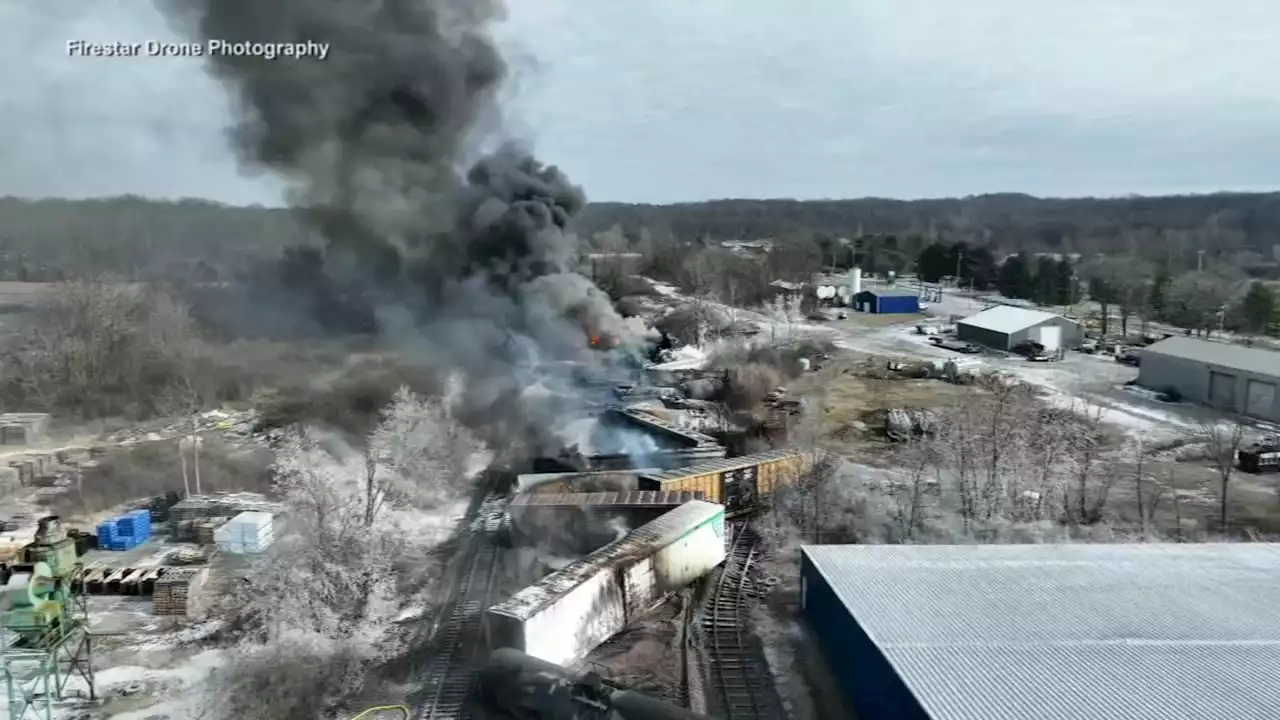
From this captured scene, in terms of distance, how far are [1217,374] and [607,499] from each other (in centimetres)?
2584

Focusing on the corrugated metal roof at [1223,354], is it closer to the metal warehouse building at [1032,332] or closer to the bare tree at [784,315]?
the metal warehouse building at [1032,332]

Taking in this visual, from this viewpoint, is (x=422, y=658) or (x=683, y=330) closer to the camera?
(x=422, y=658)

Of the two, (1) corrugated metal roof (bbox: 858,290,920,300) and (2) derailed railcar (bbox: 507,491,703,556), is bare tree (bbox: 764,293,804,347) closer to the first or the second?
(1) corrugated metal roof (bbox: 858,290,920,300)

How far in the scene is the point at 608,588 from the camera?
15.4 metres

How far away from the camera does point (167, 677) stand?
14352 millimetres

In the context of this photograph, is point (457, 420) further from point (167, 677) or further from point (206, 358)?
point (206, 358)

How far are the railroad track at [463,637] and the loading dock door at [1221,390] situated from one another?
2732 cm

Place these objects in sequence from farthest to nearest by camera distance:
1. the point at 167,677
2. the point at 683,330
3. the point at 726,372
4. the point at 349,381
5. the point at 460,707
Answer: the point at 683,330, the point at 726,372, the point at 349,381, the point at 167,677, the point at 460,707

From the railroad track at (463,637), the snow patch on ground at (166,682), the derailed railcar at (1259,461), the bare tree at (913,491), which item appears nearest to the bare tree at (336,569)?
the snow patch on ground at (166,682)

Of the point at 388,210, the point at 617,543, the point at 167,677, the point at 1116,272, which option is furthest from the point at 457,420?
the point at 1116,272

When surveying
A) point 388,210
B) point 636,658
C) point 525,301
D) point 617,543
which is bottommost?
point 636,658

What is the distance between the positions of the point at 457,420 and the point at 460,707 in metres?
14.8

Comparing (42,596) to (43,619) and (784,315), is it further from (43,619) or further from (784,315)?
(784,315)

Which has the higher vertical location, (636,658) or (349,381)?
(349,381)
